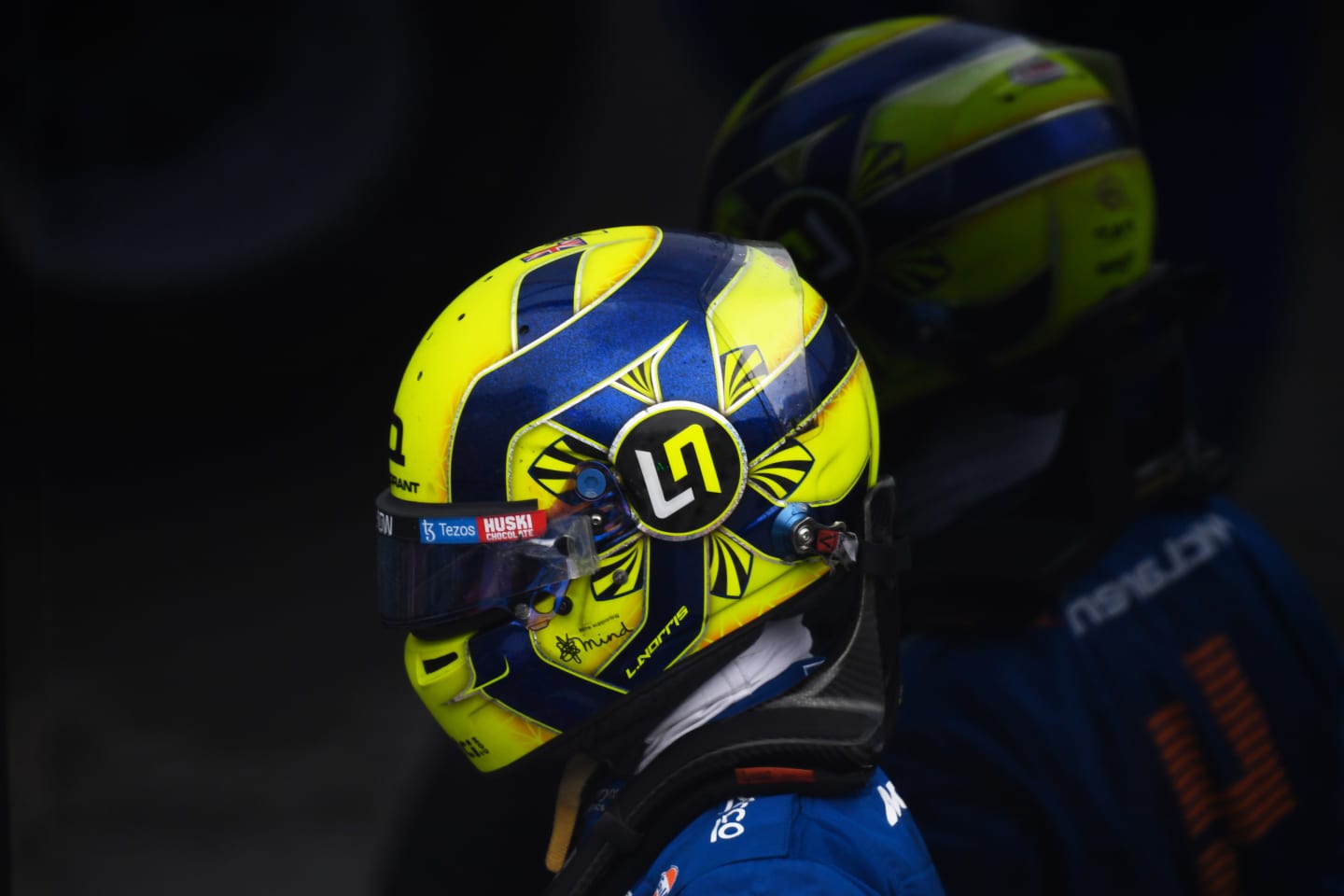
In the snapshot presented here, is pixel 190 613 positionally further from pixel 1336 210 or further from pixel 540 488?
pixel 1336 210

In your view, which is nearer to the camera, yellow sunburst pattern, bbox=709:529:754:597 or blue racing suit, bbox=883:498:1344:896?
yellow sunburst pattern, bbox=709:529:754:597

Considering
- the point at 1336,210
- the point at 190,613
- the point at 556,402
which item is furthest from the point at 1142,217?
the point at 190,613

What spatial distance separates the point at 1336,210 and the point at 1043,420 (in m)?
2.03

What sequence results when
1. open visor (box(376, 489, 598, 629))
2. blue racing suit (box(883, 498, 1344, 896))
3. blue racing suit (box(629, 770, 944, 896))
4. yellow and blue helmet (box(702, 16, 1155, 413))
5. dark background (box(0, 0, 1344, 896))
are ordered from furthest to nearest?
dark background (box(0, 0, 1344, 896)) < yellow and blue helmet (box(702, 16, 1155, 413)) < blue racing suit (box(883, 498, 1344, 896)) < open visor (box(376, 489, 598, 629)) < blue racing suit (box(629, 770, 944, 896))

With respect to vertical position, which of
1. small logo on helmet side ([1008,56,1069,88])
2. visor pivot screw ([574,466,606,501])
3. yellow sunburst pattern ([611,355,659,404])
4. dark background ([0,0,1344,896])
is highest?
small logo on helmet side ([1008,56,1069,88])

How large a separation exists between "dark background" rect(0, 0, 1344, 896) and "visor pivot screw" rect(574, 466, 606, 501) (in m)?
1.40

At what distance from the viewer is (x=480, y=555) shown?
113cm

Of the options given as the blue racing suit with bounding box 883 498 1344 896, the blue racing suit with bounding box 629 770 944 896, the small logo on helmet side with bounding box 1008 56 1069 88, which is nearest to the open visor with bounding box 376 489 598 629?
the blue racing suit with bounding box 629 770 944 896

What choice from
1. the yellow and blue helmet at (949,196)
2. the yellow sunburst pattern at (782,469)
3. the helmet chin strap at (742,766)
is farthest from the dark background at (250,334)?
the yellow sunburst pattern at (782,469)

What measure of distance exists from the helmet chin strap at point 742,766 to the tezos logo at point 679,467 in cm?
14

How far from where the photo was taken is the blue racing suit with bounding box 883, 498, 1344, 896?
1.64 meters

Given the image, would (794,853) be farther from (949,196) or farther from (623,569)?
(949,196)

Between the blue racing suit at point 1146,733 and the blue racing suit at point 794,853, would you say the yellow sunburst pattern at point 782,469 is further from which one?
the blue racing suit at point 1146,733

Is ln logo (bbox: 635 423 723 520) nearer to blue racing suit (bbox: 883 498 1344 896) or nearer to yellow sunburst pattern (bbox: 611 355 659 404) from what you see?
yellow sunburst pattern (bbox: 611 355 659 404)
